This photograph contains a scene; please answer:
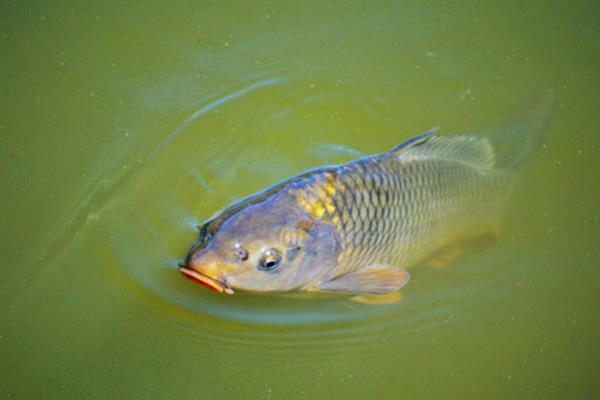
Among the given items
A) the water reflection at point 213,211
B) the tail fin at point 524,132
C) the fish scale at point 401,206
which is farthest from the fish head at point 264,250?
the tail fin at point 524,132

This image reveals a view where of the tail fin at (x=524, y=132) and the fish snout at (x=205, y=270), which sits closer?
the fish snout at (x=205, y=270)

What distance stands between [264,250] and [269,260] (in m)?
0.05

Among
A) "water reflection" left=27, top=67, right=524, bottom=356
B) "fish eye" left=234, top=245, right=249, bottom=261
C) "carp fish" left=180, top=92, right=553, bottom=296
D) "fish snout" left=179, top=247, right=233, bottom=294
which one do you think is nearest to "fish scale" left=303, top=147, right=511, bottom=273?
"carp fish" left=180, top=92, right=553, bottom=296

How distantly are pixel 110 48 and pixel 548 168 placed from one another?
8.63 ft

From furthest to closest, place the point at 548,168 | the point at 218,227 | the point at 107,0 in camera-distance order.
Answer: the point at 107,0 < the point at 548,168 < the point at 218,227

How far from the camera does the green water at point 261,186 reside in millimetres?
2475

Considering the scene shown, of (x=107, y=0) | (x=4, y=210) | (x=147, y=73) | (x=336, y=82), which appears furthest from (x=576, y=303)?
(x=107, y=0)

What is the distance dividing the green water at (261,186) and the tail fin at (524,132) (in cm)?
7

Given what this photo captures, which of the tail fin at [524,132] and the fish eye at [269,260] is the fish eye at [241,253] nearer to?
the fish eye at [269,260]

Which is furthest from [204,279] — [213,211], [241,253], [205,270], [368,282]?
[368,282]

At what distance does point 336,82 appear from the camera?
3.44 m

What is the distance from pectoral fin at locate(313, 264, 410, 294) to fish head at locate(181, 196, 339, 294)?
82 mm

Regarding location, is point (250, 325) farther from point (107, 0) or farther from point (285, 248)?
point (107, 0)

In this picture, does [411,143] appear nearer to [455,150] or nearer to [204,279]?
[455,150]
